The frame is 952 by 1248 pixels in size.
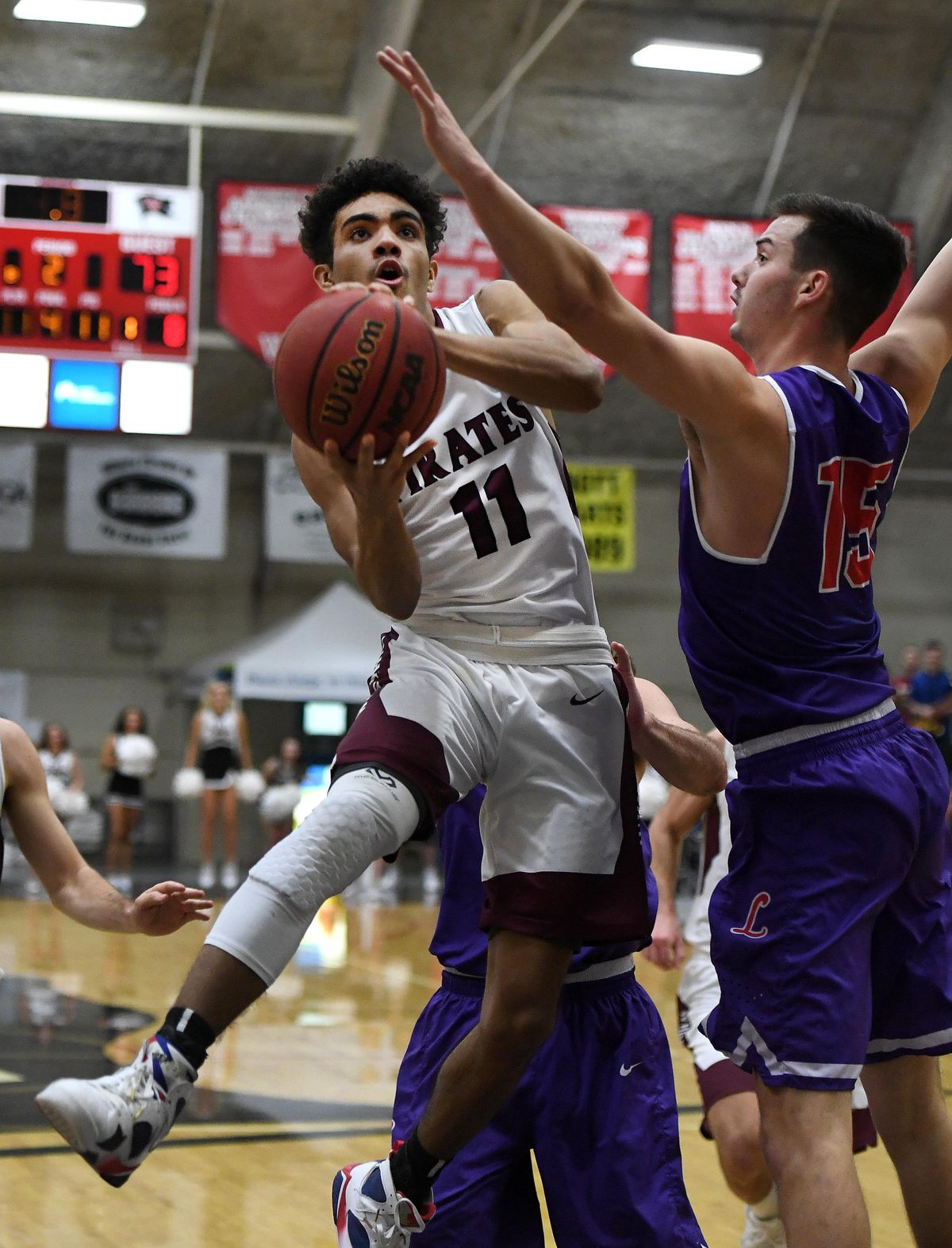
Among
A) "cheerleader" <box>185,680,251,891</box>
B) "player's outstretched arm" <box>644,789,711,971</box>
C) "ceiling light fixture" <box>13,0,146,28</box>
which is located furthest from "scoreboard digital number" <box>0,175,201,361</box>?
"player's outstretched arm" <box>644,789,711,971</box>

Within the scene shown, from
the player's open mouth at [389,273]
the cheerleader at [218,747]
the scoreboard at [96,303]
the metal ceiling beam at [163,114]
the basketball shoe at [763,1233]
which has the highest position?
the metal ceiling beam at [163,114]

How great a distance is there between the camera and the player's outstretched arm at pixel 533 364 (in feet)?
8.33

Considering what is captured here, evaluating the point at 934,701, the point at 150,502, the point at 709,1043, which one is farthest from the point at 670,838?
the point at 150,502

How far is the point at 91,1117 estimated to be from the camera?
2.10 metres

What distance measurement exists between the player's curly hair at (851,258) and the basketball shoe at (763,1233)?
80.5 inches

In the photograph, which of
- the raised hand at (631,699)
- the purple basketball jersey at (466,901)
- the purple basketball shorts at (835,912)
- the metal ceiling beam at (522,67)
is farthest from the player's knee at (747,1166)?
the metal ceiling beam at (522,67)

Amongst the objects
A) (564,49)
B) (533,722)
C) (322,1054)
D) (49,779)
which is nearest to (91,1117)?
(533,722)

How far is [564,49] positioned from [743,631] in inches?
515

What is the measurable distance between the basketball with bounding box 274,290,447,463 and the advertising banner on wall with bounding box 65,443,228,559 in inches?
535

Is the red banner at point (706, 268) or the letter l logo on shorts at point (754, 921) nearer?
the letter l logo on shorts at point (754, 921)

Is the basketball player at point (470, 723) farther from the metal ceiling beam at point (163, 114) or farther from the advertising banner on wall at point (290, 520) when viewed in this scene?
the advertising banner on wall at point (290, 520)

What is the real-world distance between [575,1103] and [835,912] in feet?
2.56

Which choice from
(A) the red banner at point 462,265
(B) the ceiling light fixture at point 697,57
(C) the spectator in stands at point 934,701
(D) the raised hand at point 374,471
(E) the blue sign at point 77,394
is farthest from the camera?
(B) the ceiling light fixture at point 697,57

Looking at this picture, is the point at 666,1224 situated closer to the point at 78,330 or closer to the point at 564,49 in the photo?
the point at 78,330
